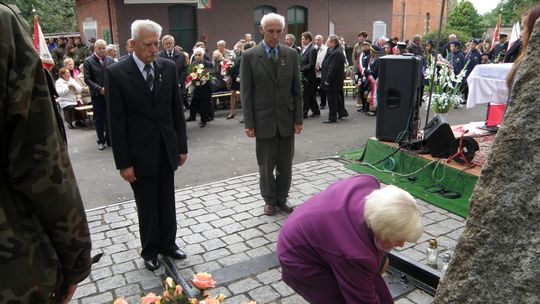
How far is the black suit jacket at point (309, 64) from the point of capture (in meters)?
11.1

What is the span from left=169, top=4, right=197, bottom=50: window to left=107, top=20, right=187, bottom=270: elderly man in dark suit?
50.8 ft

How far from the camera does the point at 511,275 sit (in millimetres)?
1798

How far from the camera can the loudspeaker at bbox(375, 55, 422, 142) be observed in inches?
262

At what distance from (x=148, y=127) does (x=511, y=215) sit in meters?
2.67

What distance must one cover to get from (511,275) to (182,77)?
9.08 m

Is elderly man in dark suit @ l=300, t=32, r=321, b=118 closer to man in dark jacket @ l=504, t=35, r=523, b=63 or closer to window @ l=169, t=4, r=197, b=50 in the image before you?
man in dark jacket @ l=504, t=35, r=523, b=63

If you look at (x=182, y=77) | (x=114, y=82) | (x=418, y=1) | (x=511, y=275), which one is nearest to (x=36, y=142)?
(x=511, y=275)

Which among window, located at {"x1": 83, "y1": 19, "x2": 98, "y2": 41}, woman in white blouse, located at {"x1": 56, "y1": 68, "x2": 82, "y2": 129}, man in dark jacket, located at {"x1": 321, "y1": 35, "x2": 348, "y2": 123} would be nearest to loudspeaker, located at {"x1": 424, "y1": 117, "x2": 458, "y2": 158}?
man in dark jacket, located at {"x1": 321, "y1": 35, "x2": 348, "y2": 123}

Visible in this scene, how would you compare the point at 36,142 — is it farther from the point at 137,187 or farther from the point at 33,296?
the point at 137,187

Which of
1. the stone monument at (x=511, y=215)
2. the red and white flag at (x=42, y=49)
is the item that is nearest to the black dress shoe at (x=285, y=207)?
the stone monument at (x=511, y=215)

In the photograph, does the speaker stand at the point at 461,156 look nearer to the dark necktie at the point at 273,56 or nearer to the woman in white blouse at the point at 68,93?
the dark necktie at the point at 273,56

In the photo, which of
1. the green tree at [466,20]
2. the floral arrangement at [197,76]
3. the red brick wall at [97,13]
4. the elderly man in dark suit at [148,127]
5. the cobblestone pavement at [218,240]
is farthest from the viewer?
the green tree at [466,20]

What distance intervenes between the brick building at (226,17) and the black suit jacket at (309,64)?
6.60 metres

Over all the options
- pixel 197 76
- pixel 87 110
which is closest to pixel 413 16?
pixel 197 76
